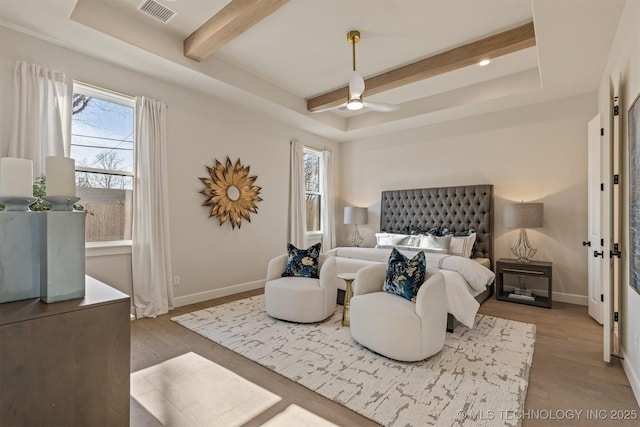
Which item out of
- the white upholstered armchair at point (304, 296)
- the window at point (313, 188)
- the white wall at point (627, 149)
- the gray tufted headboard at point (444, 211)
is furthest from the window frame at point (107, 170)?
the white wall at point (627, 149)

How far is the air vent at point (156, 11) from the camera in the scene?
9.76 feet

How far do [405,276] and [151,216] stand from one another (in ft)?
10.2

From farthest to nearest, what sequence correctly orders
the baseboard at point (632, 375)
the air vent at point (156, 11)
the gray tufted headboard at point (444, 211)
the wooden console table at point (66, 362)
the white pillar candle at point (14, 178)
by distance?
the gray tufted headboard at point (444, 211) → the air vent at point (156, 11) → the baseboard at point (632, 375) → the white pillar candle at point (14, 178) → the wooden console table at point (66, 362)

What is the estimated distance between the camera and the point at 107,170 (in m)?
3.67

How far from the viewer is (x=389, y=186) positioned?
624 cm

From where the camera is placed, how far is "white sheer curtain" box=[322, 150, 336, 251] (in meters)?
6.60

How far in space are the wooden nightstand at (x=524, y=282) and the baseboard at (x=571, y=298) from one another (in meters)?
0.14

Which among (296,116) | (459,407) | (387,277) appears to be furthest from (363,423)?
(296,116)

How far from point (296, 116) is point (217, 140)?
1.44 metres

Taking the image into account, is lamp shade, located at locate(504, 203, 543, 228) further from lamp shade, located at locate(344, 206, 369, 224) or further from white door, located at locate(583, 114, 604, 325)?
lamp shade, located at locate(344, 206, 369, 224)

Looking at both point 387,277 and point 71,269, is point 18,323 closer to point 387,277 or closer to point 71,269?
point 71,269

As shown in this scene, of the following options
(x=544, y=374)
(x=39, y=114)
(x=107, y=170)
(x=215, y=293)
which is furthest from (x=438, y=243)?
(x=39, y=114)

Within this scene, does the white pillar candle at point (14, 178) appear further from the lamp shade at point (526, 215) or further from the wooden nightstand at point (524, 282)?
the wooden nightstand at point (524, 282)

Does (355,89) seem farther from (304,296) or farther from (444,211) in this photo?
(444,211)
